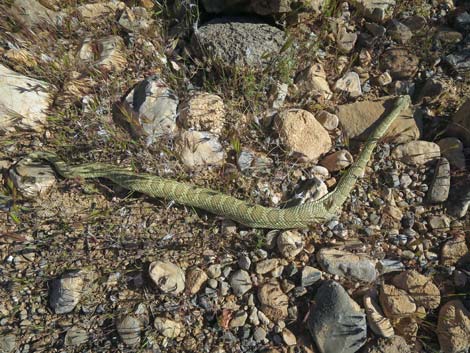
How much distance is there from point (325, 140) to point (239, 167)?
1256 mm

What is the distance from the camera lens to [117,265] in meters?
3.97

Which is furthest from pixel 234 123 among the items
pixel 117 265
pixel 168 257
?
pixel 117 265

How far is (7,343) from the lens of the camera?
3.60 metres

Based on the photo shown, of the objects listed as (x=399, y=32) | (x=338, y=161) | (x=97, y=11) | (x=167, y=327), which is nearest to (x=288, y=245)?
(x=338, y=161)

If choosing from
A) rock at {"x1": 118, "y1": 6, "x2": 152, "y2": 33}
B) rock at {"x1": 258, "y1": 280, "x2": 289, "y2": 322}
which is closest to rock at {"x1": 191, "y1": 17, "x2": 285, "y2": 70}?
rock at {"x1": 118, "y1": 6, "x2": 152, "y2": 33}

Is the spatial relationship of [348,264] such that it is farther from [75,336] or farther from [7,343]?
[7,343]

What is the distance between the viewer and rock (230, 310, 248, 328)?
143 inches

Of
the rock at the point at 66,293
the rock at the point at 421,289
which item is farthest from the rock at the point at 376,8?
the rock at the point at 66,293

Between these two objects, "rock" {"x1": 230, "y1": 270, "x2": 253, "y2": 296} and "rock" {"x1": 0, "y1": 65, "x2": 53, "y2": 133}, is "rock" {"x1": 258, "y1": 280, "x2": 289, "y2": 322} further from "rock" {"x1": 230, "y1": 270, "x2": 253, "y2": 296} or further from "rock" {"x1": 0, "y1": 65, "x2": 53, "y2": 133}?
"rock" {"x1": 0, "y1": 65, "x2": 53, "y2": 133}

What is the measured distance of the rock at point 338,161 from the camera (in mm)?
4406

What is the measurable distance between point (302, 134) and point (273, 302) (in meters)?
2.20

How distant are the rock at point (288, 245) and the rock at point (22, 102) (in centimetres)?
375

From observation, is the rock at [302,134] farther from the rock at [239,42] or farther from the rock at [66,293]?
the rock at [66,293]

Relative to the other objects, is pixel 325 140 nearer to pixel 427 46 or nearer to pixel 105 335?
pixel 427 46
